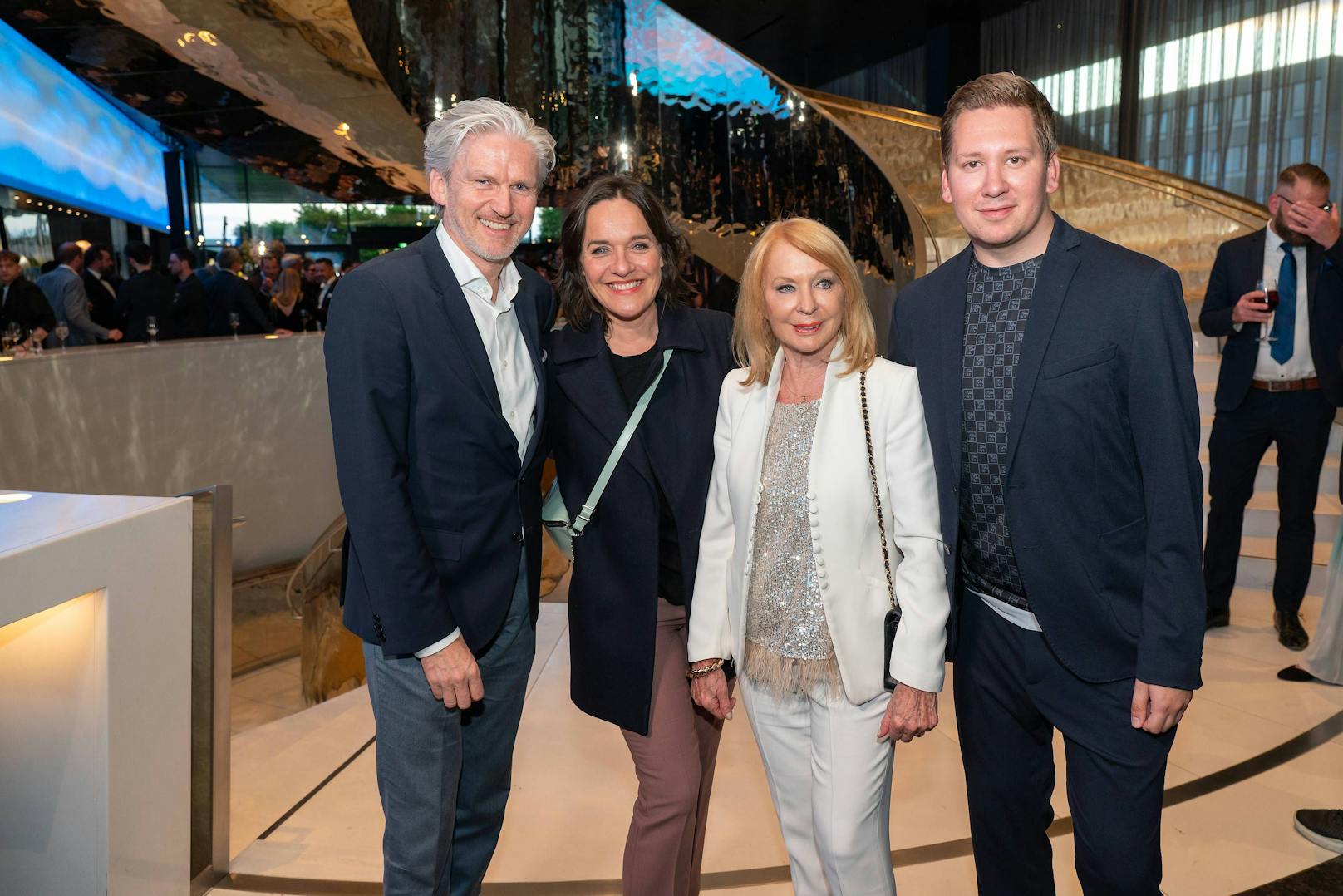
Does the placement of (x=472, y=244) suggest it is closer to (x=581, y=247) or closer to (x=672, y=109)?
(x=581, y=247)

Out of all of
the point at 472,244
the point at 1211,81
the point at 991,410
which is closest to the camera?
the point at 991,410

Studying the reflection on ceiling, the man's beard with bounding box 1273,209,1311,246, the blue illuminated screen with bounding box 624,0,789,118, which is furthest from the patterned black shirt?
the reflection on ceiling

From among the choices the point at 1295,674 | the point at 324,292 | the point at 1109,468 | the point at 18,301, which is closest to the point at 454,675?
the point at 1109,468

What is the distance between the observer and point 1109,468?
154 centimetres

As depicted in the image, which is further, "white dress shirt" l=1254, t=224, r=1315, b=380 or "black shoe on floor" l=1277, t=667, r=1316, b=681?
"white dress shirt" l=1254, t=224, r=1315, b=380

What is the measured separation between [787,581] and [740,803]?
56.9 inches

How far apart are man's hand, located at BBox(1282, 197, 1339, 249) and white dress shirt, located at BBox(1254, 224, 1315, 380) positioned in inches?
A: 9.2

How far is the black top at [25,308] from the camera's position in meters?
6.30

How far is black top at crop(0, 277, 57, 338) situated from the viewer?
6.30 meters

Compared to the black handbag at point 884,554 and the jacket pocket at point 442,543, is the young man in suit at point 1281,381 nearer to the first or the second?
the black handbag at point 884,554

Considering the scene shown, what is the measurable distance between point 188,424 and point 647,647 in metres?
5.73

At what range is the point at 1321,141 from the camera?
411 inches

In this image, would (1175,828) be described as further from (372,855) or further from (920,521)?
(372,855)

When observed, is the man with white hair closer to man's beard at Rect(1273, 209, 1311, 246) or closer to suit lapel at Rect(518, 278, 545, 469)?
suit lapel at Rect(518, 278, 545, 469)
